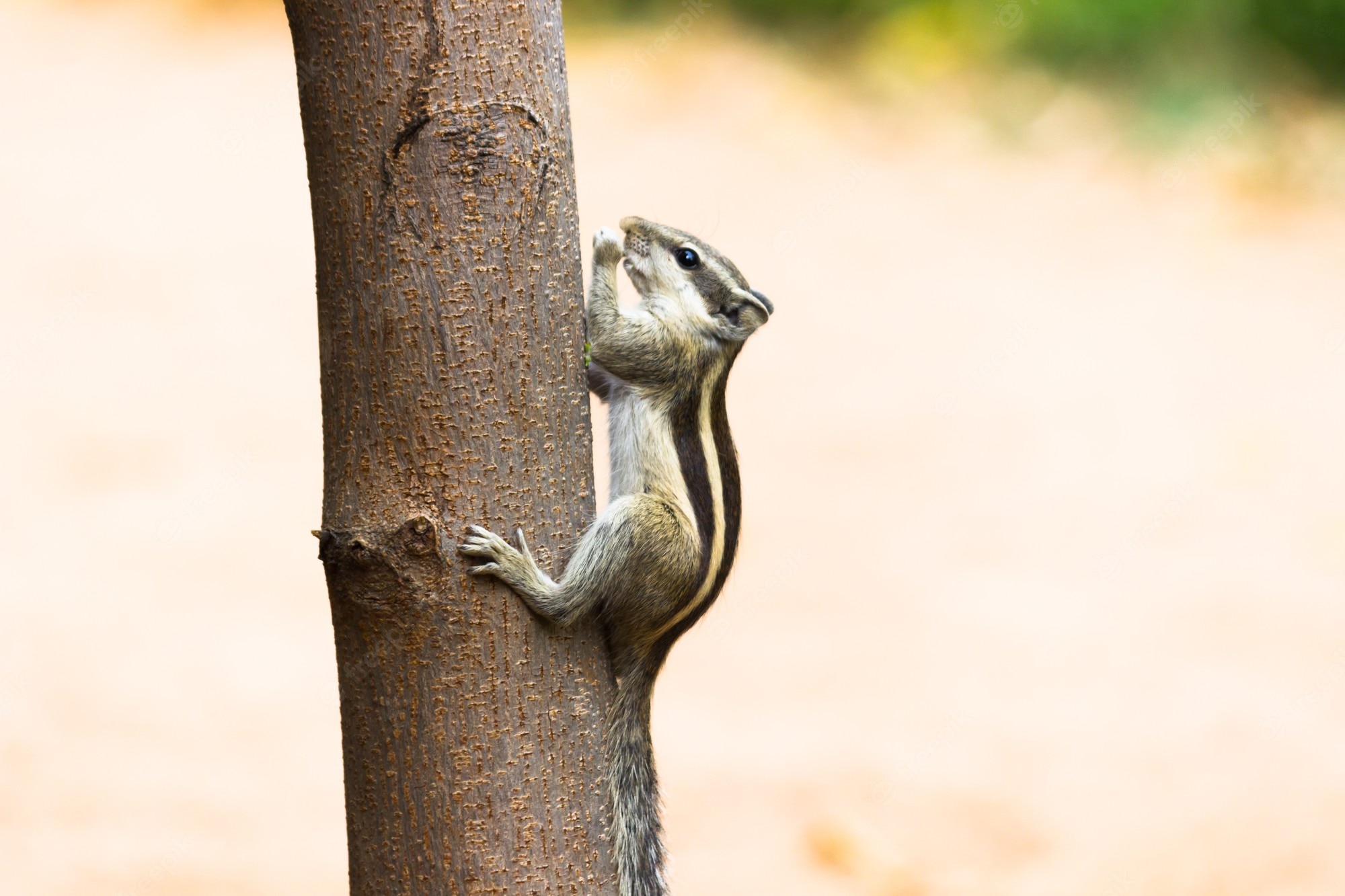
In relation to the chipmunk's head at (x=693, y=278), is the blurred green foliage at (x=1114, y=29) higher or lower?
higher

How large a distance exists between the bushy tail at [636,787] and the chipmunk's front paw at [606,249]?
687mm

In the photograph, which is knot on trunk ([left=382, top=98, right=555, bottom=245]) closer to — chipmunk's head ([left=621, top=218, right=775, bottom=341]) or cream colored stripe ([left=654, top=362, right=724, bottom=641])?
cream colored stripe ([left=654, top=362, right=724, bottom=641])

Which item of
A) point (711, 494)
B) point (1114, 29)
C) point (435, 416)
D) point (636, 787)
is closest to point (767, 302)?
point (711, 494)

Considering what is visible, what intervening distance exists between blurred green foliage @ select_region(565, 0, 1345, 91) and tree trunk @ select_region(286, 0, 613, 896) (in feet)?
26.3

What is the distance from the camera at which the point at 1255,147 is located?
860cm

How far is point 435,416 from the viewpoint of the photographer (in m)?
1.36

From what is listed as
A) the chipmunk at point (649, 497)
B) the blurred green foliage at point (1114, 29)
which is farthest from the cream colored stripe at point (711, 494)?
the blurred green foliage at point (1114, 29)

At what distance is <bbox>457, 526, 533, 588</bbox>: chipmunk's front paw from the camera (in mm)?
1366

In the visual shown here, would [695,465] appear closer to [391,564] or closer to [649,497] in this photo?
[649,497]

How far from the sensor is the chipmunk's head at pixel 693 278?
2285mm

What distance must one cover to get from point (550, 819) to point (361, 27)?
852mm

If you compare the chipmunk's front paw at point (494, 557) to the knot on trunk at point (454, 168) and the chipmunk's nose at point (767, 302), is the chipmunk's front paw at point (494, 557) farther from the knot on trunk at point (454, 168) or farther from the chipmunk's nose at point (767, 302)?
the chipmunk's nose at point (767, 302)

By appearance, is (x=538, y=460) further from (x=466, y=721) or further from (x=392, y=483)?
(x=466, y=721)

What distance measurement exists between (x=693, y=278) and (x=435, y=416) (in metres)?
1.04
